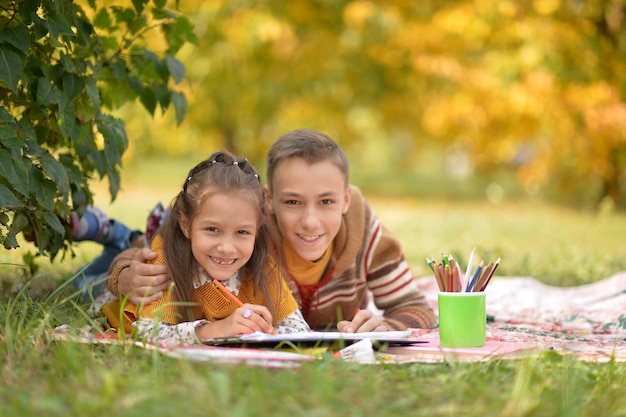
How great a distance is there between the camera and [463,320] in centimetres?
263

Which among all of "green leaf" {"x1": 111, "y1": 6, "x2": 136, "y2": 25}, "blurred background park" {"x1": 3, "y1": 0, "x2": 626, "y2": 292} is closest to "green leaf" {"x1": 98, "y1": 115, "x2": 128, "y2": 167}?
"green leaf" {"x1": 111, "y1": 6, "x2": 136, "y2": 25}

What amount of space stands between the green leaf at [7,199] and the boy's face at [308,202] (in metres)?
0.94

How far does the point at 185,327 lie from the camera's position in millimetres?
2727

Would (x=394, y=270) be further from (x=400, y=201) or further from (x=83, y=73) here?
(x=400, y=201)

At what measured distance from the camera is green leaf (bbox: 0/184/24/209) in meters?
2.74

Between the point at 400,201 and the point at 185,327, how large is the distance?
33.1ft

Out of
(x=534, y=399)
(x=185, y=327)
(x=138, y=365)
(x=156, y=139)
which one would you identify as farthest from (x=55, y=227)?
(x=156, y=139)

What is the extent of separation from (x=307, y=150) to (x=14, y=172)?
1032 millimetres

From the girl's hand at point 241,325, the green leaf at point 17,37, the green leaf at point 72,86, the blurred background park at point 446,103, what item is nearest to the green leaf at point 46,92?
the green leaf at point 72,86

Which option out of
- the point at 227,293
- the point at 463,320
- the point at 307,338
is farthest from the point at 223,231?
the point at 463,320

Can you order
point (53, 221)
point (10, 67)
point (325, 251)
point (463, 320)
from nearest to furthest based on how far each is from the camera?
point (463, 320), point (10, 67), point (53, 221), point (325, 251)

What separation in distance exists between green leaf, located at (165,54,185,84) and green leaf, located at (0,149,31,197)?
2.88 ft

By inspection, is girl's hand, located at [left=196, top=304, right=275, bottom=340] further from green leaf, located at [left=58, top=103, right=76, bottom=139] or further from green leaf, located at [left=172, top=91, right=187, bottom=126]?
A: green leaf, located at [left=172, top=91, right=187, bottom=126]

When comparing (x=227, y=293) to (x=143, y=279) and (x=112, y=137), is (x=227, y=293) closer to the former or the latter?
(x=143, y=279)
